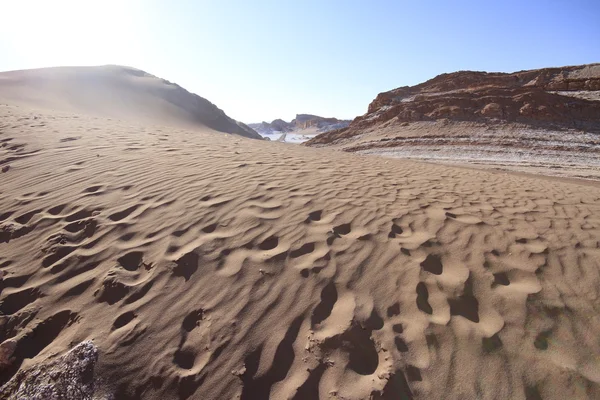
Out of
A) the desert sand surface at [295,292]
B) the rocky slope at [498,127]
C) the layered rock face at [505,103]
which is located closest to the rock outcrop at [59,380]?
the desert sand surface at [295,292]

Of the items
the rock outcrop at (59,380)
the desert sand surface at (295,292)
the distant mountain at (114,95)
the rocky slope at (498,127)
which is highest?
the distant mountain at (114,95)

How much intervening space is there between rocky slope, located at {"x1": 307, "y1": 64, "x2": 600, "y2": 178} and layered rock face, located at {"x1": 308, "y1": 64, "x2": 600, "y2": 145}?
4 centimetres

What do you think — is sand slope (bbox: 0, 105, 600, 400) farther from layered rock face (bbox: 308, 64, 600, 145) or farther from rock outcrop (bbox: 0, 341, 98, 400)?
layered rock face (bbox: 308, 64, 600, 145)

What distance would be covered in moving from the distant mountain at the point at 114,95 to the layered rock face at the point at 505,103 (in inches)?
504

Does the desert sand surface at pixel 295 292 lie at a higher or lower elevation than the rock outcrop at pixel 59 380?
higher

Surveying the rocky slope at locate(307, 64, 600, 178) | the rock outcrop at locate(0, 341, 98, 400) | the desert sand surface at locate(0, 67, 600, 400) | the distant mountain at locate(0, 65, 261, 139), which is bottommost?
the rock outcrop at locate(0, 341, 98, 400)

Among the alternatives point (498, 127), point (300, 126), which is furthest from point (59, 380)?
point (300, 126)

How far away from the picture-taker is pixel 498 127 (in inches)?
703

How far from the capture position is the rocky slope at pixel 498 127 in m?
14.7

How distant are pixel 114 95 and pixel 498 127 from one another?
29.7 m

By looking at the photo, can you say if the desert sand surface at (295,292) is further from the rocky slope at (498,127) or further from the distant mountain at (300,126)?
the distant mountain at (300,126)

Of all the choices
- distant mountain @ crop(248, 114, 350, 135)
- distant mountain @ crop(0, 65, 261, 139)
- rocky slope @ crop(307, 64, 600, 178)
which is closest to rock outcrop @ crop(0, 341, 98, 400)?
rocky slope @ crop(307, 64, 600, 178)

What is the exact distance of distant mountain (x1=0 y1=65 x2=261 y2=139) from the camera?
2259 cm

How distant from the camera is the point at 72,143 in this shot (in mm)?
6676
